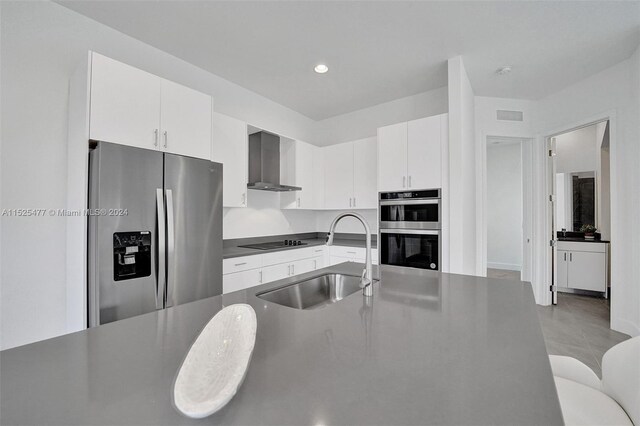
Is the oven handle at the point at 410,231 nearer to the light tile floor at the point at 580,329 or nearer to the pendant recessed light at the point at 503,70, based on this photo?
the light tile floor at the point at 580,329

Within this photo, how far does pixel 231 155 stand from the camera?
2.94m

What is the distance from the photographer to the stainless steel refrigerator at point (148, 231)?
1.76 meters

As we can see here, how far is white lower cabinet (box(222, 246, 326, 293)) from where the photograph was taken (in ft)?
8.77

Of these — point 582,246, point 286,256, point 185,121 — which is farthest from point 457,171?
point 582,246

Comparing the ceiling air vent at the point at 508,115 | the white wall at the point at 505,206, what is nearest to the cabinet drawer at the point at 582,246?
the white wall at the point at 505,206

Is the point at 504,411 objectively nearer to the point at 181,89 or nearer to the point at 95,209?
the point at 95,209

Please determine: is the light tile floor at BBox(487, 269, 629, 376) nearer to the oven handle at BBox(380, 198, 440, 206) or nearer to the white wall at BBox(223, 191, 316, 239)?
the oven handle at BBox(380, 198, 440, 206)

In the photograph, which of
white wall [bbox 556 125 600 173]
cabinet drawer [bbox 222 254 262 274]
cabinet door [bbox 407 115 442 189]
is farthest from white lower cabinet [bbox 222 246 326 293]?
white wall [bbox 556 125 600 173]

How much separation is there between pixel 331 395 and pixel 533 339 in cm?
67

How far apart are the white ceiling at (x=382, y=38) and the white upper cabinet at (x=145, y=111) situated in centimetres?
57

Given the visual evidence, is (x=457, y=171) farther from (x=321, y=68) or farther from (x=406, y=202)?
(x=321, y=68)

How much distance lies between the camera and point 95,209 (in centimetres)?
175

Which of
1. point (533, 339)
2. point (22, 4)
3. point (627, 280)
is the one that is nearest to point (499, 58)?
point (627, 280)

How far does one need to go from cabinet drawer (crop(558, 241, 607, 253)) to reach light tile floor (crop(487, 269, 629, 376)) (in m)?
0.70
